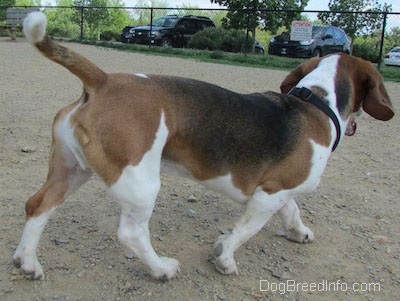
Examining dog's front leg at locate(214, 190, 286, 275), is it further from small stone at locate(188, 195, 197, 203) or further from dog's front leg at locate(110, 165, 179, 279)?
small stone at locate(188, 195, 197, 203)

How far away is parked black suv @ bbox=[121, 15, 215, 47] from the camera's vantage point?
87.5ft

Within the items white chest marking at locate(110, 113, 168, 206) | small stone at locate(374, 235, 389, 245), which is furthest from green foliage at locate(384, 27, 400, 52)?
white chest marking at locate(110, 113, 168, 206)

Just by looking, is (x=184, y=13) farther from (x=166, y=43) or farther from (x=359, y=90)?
(x=359, y=90)

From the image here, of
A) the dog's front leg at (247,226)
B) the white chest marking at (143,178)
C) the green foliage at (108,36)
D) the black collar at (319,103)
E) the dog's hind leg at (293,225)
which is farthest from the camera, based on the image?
the green foliage at (108,36)

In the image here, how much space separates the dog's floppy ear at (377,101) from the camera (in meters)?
3.47

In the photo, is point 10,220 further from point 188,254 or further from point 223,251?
point 223,251

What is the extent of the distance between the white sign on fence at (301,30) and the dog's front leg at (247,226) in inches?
702

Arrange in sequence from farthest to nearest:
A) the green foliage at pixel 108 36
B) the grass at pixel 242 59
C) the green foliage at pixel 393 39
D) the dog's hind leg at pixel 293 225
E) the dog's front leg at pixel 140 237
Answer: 1. the green foliage at pixel 108 36
2. the green foliage at pixel 393 39
3. the grass at pixel 242 59
4. the dog's hind leg at pixel 293 225
5. the dog's front leg at pixel 140 237

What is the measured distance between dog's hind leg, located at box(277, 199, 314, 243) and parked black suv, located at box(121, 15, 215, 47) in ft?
74.6

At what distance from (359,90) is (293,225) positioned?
1.05 m

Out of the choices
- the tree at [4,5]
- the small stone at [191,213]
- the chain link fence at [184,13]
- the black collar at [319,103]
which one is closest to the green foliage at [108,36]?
the chain link fence at [184,13]

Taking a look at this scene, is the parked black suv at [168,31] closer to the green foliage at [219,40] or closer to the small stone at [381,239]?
the green foliage at [219,40]

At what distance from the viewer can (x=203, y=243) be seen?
379cm

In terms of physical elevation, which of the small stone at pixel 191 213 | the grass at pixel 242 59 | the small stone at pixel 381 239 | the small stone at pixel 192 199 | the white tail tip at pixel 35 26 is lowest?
the small stone at pixel 381 239
